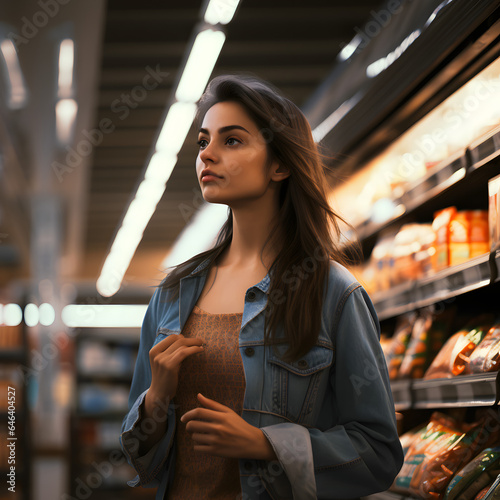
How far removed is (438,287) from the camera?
233cm

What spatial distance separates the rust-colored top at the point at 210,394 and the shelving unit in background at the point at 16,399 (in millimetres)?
3657

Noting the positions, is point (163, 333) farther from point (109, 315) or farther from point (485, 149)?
point (109, 315)

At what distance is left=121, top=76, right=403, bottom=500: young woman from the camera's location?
4.32 feet

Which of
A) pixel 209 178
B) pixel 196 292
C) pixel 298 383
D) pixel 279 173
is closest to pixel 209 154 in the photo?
pixel 209 178

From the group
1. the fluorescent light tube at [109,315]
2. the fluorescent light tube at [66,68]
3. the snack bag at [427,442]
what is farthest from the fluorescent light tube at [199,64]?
the fluorescent light tube at [109,315]

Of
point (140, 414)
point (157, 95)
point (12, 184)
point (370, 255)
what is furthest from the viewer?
point (12, 184)

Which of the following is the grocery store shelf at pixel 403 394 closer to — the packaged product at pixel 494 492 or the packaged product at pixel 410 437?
the packaged product at pixel 410 437

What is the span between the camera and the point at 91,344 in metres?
7.44

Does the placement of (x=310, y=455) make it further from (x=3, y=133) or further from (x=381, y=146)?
(x=3, y=133)

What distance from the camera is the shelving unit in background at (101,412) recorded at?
272 inches

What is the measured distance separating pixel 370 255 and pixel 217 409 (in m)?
2.56

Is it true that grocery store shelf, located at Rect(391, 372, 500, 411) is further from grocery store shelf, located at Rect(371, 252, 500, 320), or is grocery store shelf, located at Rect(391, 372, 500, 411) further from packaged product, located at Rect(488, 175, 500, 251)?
packaged product, located at Rect(488, 175, 500, 251)

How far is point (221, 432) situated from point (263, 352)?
0.23 metres

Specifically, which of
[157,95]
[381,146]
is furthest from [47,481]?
[381,146]
